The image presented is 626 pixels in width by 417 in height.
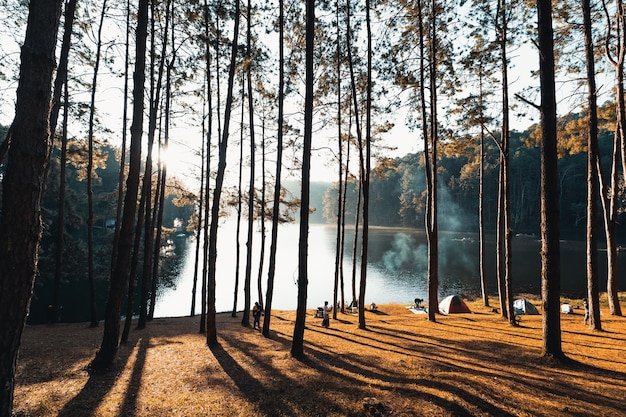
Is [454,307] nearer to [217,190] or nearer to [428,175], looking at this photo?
[428,175]

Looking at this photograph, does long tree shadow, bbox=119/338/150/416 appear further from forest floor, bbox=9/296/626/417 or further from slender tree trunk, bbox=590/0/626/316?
slender tree trunk, bbox=590/0/626/316

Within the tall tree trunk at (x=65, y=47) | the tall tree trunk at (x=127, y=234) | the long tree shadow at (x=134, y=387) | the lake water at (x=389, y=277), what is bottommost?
the lake water at (x=389, y=277)

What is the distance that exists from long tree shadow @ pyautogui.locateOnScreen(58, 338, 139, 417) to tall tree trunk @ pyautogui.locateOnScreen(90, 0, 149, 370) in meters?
0.37

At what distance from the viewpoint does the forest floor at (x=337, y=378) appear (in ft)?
17.2

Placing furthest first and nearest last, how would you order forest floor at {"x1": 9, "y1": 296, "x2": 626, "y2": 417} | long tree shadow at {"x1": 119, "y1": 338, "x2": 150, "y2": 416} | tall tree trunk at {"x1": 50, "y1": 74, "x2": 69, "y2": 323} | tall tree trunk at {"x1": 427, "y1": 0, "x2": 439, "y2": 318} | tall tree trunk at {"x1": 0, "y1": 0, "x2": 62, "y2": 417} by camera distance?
tall tree trunk at {"x1": 427, "y1": 0, "x2": 439, "y2": 318} → tall tree trunk at {"x1": 50, "y1": 74, "x2": 69, "y2": 323} → long tree shadow at {"x1": 119, "y1": 338, "x2": 150, "y2": 416} → forest floor at {"x1": 9, "y1": 296, "x2": 626, "y2": 417} → tall tree trunk at {"x1": 0, "y1": 0, "x2": 62, "y2": 417}

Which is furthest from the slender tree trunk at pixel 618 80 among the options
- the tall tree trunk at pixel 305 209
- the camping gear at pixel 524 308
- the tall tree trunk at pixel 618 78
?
the tall tree trunk at pixel 305 209

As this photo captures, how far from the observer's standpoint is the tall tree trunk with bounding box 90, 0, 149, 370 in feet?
24.9

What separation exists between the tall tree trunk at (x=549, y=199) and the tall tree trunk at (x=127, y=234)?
32.2 feet

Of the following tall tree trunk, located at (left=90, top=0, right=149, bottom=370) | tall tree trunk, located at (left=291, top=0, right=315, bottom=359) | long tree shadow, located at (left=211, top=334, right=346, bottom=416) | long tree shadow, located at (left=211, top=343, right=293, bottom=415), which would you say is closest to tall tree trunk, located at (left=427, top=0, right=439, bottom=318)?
tall tree trunk, located at (left=291, top=0, right=315, bottom=359)

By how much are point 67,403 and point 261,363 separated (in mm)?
4002

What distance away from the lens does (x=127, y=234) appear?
304 inches

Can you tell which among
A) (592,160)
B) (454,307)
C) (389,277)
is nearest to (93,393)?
(592,160)

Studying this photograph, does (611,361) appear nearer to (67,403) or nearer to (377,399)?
(377,399)

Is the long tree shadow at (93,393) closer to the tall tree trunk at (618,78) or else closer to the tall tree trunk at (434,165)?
the tall tree trunk at (434,165)
